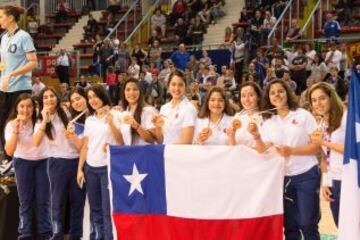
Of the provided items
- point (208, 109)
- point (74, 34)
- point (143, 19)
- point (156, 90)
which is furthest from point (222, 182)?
point (74, 34)

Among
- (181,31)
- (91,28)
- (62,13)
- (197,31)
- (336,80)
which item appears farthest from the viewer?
(62,13)

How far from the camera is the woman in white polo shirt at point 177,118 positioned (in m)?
5.61

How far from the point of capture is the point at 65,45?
2364 cm

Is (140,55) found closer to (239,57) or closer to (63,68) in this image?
(63,68)

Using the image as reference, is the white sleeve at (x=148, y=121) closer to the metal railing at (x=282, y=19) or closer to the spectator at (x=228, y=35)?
the metal railing at (x=282, y=19)

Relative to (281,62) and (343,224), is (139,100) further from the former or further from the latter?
(281,62)

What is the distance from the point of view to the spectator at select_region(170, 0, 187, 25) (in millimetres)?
21566

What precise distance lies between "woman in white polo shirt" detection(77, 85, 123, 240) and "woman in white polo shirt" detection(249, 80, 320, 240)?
137cm

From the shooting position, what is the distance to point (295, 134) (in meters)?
5.06

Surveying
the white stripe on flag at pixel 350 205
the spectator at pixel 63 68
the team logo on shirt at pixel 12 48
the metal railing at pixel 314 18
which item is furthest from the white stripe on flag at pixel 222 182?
the spectator at pixel 63 68

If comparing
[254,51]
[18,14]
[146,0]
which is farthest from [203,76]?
[18,14]

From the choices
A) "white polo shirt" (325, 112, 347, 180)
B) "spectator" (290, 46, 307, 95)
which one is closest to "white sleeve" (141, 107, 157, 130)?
"white polo shirt" (325, 112, 347, 180)

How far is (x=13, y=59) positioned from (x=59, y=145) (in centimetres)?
97

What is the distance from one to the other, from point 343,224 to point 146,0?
63.9 ft
